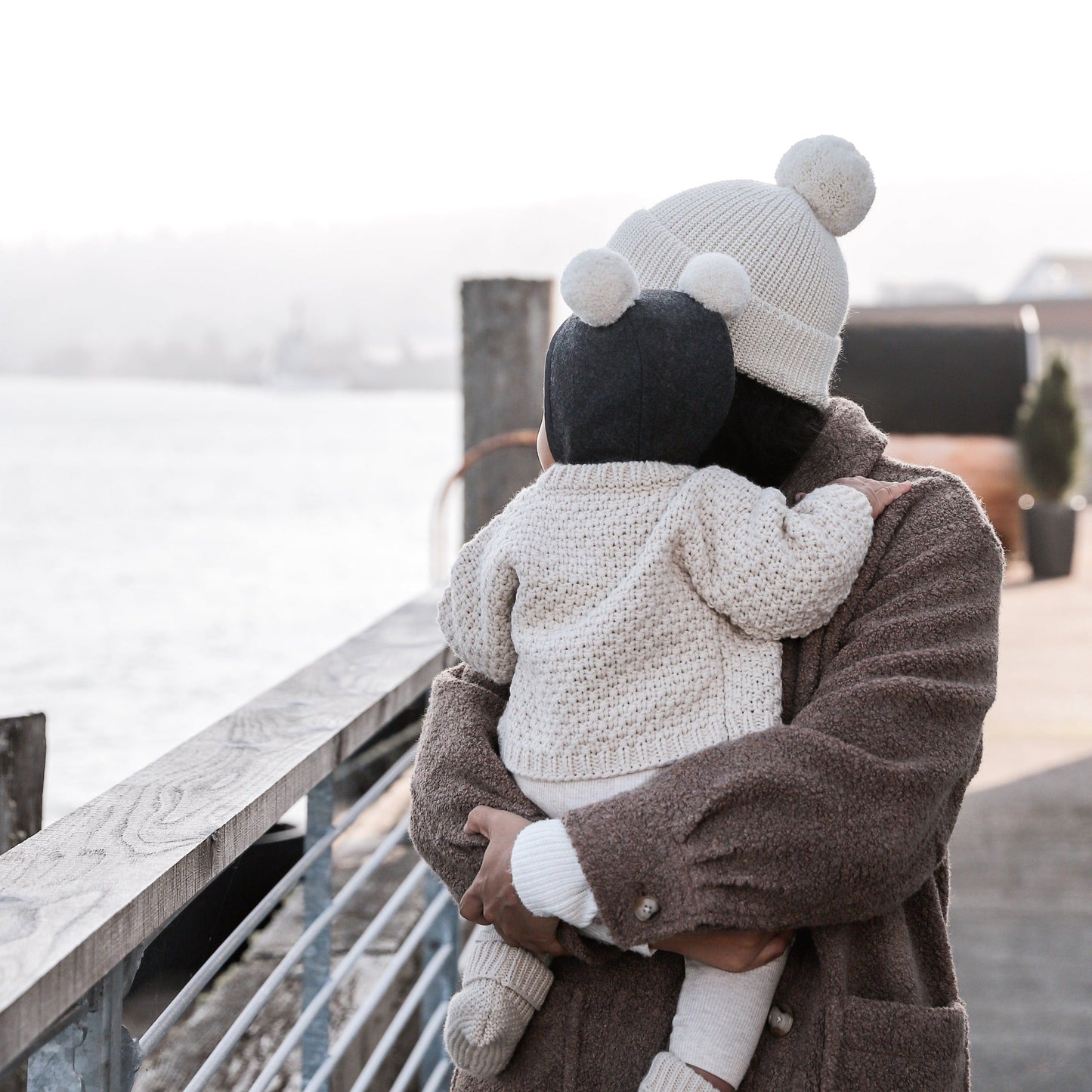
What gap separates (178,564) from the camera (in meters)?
20.4

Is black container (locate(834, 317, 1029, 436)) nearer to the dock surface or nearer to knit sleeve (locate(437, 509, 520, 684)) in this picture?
the dock surface

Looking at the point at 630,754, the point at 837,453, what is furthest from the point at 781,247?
the point at 630,754

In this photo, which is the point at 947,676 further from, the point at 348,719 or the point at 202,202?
the point at 202,202

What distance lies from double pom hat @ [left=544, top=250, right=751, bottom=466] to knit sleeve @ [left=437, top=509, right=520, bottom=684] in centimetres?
12

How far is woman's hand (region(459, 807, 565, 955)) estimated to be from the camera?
110 centimetres

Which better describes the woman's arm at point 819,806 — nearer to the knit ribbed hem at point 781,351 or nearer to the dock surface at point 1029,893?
the knit ribbed hem at point 781,351

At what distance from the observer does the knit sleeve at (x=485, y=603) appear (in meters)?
1.15

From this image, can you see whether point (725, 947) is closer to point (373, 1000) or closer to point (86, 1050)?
point (86, 1050)

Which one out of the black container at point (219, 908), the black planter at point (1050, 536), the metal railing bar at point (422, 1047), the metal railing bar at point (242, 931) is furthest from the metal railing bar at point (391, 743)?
the black planter at point (1050, 536)

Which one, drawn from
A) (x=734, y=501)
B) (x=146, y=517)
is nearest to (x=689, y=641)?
(x=734, y=501)

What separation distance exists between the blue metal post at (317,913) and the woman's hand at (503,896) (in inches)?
16.3

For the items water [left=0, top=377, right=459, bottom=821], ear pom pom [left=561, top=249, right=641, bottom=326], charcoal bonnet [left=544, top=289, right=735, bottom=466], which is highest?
ear pom pom [left=561, top=249, right=641, bottom=326]

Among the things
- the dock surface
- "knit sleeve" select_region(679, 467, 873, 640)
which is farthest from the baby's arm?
the dock surface

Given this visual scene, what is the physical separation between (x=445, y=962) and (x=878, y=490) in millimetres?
1235
